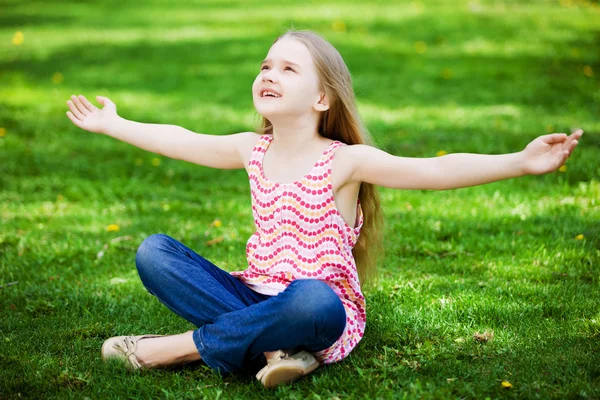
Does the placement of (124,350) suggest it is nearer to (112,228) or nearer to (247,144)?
(247,144)

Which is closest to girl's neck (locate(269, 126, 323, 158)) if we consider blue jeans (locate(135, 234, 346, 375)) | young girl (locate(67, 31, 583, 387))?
young girl (locate(67, 31, 583, 387))

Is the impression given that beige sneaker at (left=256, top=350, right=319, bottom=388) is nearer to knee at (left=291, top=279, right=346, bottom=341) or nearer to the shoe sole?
the shoe sole

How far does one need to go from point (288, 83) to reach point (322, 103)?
0.19m

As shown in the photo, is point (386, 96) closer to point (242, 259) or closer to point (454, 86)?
point (454, 86)

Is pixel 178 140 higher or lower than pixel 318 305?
higher

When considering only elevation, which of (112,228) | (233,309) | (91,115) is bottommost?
(112,228)

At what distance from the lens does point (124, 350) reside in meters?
2.90

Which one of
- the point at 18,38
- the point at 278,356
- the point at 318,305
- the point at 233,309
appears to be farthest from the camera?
the point at 18,38

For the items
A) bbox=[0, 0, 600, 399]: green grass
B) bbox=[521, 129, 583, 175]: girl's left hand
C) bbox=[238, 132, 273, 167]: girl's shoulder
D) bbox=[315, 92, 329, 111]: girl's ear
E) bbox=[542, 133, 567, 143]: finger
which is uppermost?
bbox=[315, 92, 329, 111]: girl's ear

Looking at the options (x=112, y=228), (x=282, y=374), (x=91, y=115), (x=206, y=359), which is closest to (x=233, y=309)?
(x=206, y=359)

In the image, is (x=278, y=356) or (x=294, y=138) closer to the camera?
(x=278, y=356)

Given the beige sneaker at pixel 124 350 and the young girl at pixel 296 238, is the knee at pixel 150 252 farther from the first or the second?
the beige sneaker at pixel 124 350

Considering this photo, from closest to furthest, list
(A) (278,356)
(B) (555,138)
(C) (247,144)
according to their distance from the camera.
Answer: (B) (555,138)
(A) (278,356)
(C) (247,144)

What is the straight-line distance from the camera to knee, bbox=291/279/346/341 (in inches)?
101
